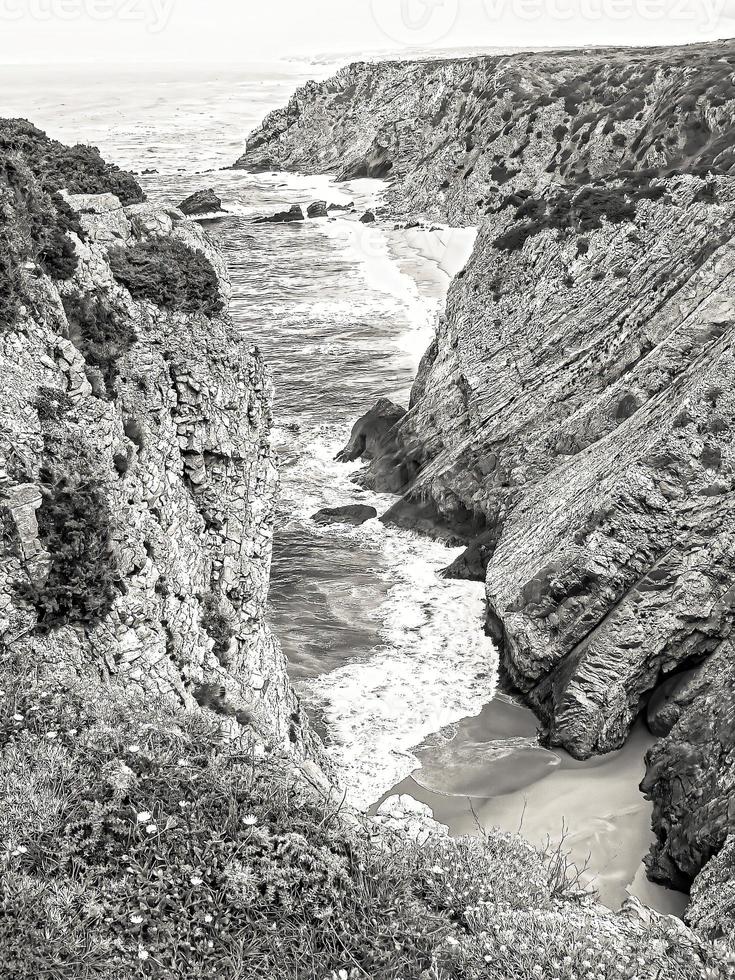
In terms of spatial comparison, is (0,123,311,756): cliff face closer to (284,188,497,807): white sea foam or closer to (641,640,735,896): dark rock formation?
(284,188,497,807): white sea foam

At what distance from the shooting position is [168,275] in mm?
Answer: 17312

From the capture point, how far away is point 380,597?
88.1ft

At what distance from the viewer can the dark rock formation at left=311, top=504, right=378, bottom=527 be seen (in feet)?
102

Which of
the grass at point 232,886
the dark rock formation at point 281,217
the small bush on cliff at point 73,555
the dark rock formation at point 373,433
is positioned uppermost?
the dark rock formation at point 281,217

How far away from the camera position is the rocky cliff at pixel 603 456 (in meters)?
19.7

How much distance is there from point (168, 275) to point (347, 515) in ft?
51.1

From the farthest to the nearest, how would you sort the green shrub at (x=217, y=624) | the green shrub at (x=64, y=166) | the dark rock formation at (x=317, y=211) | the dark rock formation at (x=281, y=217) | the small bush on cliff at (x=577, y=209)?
the dark rock formation at (x=317, y=211) < the dark rock formation at (x=281, y=217) < the small bush on cliff at (x=577, y=209) < the green shrub at (x=64, y=166) < the green shrub at (x=217, y=624)

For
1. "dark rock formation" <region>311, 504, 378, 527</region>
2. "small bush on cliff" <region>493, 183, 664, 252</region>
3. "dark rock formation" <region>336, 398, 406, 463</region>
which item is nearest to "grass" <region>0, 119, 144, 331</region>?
"dark rock formation" <region>311, 504, 378, 527</region>

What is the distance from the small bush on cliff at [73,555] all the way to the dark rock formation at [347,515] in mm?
18502

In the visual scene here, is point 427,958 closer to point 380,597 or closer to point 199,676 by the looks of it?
point 199,676

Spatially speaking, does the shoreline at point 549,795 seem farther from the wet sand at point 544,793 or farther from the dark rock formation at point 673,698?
the dark rock formation at point 673,698

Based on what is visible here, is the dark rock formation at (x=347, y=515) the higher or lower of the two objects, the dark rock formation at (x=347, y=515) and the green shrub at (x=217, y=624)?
the lower

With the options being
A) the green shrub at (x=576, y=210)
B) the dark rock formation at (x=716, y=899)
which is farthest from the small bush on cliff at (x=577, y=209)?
the dark rock formation at (x=716, y=899)

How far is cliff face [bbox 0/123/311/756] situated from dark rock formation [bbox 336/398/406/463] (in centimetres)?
1610
